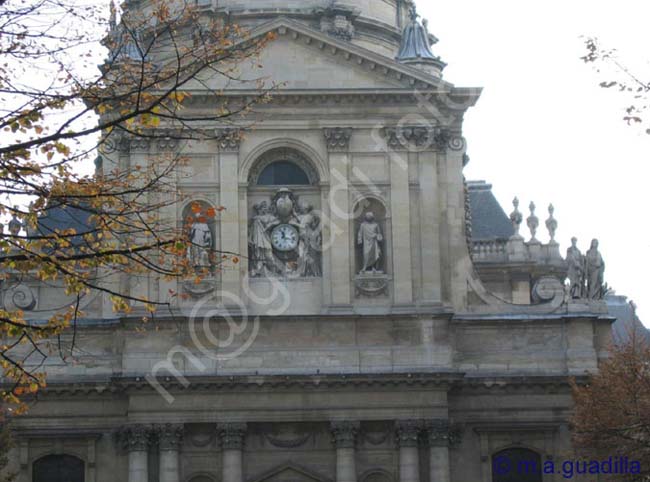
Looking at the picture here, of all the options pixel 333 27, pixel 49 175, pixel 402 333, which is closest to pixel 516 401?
pixel 402 333

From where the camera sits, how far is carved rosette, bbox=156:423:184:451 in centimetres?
4372

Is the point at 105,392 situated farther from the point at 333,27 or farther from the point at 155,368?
the point at 333,27

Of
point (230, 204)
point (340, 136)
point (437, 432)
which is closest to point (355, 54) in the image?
point (340, 136)

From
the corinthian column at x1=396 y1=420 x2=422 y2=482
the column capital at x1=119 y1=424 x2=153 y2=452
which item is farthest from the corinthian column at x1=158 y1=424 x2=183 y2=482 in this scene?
the corinthian column at x1=396 y1=420 x2=422 y2=482

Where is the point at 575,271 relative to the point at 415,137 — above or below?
below

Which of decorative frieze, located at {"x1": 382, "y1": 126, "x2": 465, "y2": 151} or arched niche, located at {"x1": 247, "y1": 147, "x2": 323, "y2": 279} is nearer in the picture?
arched niche, located at {"x1": 247, "y1": 147, "x2": 323, "y2": 279}

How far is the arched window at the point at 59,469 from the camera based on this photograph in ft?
146

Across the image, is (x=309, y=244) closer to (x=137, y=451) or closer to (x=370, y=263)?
(x=370, y=263)

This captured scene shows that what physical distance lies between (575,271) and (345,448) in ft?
27.7

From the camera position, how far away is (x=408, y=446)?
43.9 metres

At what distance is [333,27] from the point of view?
5659 centimetres

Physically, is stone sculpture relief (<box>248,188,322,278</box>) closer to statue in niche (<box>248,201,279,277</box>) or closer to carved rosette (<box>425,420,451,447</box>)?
statue in niche (<box>248,201,279,277</box>)

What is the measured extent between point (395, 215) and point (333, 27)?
12681mm

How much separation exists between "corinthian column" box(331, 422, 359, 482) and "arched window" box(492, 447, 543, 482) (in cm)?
406
